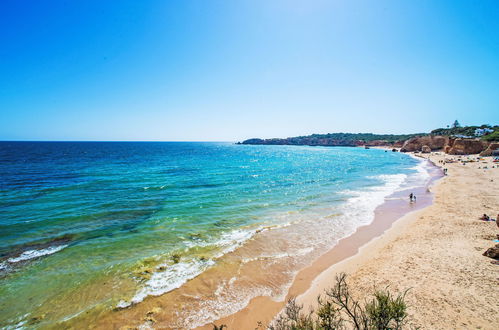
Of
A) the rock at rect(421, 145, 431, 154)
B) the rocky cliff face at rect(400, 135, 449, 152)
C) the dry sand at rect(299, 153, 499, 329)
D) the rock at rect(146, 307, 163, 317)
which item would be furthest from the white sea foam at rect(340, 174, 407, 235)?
the rocky cliff face at rect(400, 135, 449, 152)

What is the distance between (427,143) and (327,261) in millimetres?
118743

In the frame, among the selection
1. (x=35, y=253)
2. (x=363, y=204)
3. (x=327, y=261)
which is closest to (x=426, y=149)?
(x=363, y=204)

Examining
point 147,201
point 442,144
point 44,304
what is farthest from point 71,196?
point 442,144

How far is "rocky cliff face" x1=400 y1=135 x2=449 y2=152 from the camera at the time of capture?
308 ft

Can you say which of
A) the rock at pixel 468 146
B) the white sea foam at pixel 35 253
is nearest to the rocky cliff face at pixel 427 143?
the rock at pixel 468 146

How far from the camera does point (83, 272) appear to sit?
397 inches

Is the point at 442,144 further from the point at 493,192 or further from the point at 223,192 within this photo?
the point at 223,192

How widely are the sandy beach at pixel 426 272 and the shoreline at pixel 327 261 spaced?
0.12ft

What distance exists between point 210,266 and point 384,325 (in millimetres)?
8019

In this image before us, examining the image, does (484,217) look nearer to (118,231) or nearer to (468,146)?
(118,231)

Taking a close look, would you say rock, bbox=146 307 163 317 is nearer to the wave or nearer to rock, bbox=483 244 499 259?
the wave

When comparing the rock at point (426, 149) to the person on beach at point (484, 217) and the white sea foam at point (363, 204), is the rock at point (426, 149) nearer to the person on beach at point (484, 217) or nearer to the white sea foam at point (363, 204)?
the white sea foam at point (363, 204)

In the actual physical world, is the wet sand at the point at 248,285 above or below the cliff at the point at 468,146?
below

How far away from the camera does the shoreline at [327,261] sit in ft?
24.6
